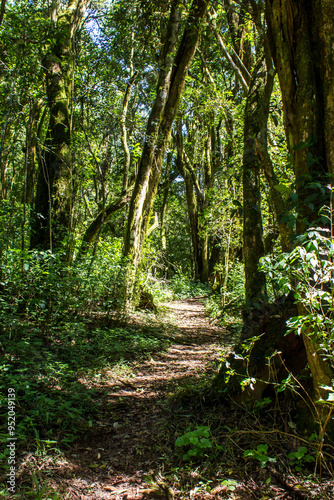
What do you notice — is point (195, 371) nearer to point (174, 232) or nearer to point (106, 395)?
point (106, 395)

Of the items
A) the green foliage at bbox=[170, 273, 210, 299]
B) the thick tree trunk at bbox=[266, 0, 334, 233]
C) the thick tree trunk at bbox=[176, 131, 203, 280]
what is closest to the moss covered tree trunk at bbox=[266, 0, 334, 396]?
the thick tree trunk at bbox=[266, 0, 334, 233]

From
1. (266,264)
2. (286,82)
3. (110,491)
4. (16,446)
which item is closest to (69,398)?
(16,446)

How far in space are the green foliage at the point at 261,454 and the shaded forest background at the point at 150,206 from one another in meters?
0.46

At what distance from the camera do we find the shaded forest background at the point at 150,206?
2355mm

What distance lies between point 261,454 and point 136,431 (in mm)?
1273

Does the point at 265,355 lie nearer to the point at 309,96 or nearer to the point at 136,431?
the point at 136,431

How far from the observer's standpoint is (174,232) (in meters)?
28.4

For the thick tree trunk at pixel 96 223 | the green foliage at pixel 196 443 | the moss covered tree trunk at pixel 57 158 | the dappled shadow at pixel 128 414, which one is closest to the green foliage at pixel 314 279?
the green foliage at pixel 196 443

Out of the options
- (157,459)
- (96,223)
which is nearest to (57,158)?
(96,223)

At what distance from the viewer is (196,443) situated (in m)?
2.51

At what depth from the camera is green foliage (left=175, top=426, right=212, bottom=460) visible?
2504 millimetres

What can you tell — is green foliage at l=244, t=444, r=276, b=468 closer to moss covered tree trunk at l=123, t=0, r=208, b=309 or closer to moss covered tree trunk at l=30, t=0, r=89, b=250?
moss covered tree trunk at l=30, t=0, r=89, b=250

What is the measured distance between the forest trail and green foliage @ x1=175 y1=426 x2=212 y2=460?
0.62 ft

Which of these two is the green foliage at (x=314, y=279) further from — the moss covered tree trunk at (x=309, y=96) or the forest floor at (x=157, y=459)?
the forest floor at (x=157, y=459)
